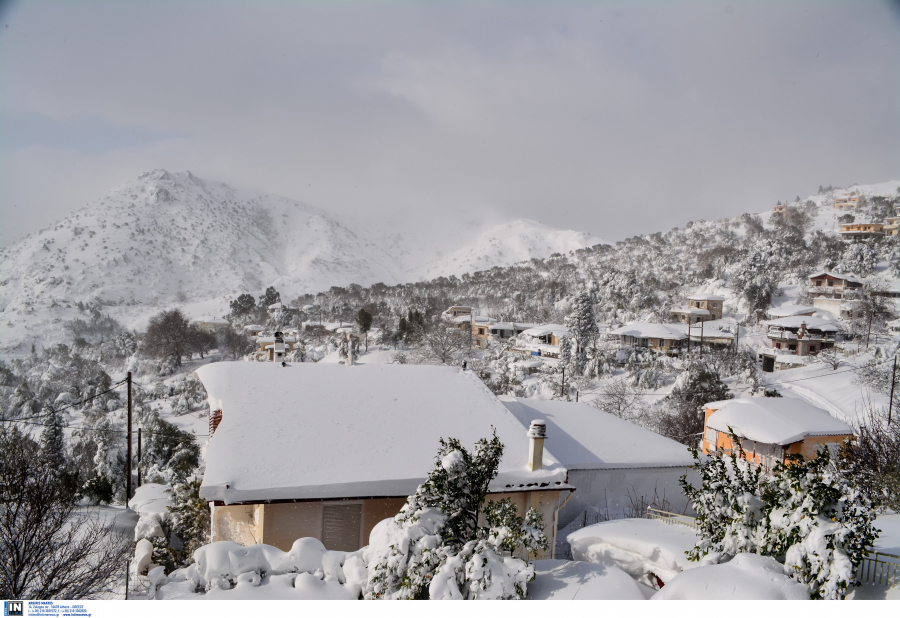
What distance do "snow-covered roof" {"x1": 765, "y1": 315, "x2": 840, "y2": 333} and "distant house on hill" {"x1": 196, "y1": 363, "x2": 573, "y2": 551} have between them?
89.0 ft

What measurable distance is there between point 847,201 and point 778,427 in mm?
59697

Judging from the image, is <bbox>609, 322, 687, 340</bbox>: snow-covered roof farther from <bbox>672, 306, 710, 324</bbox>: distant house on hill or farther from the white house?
the white house

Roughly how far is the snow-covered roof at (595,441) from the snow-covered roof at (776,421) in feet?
11.0

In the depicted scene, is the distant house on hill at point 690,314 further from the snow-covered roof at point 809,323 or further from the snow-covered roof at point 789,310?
the snow-covered roof at point 809,323

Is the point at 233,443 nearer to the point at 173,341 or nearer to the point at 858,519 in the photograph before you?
the point at 858,519

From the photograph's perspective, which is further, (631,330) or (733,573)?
(631,330)

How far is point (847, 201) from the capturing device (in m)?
54.4

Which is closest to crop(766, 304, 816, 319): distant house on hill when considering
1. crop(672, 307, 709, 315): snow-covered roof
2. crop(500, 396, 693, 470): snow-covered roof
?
crop(672, 307, 709, 315): snow-covered roof

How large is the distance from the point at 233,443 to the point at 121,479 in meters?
15.0

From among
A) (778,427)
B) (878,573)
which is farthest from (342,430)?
(778,427)

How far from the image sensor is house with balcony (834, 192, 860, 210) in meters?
52.5

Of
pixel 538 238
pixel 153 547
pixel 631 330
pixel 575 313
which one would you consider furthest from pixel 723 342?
pixel 538 238

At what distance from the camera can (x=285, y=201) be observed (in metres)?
134

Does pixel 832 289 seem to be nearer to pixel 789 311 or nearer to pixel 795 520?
pixel 789 311
